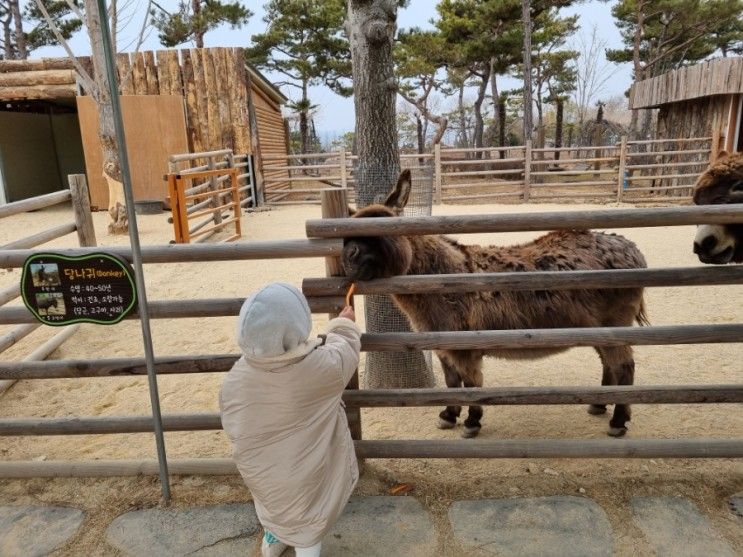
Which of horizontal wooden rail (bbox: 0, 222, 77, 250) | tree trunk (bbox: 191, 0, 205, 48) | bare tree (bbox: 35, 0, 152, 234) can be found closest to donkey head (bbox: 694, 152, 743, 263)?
horizontal wooden rail (bbox: 0, 222, 77, 250)

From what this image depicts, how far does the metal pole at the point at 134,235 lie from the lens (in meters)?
2.17

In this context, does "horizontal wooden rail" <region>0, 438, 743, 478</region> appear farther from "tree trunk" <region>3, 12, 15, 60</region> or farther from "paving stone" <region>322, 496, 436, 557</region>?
"tree trunk" <region>3, 12, 15, 60</region>

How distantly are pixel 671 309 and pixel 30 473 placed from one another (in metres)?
6.32

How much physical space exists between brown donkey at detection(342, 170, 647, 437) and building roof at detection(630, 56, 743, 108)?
1408 cm

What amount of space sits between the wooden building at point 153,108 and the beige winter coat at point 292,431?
13.2 metres

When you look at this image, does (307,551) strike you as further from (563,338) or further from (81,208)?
(81,208)

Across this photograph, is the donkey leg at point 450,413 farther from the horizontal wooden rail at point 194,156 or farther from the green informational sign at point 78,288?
the horizontal wooden rail at point 194,156

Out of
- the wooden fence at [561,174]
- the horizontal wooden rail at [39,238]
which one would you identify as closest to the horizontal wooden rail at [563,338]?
the horizontal wooden rail at [39,238]

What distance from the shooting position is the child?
1.88 meters

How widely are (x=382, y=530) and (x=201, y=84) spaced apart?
14547 mm

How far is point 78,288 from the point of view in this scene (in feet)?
8.69

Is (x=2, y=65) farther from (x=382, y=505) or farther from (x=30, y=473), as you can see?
(x=382, y=505)

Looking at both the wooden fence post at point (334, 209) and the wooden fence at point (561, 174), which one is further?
the wooden fence at point (561, 174)

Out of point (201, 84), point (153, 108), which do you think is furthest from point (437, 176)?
point (153, 108)
